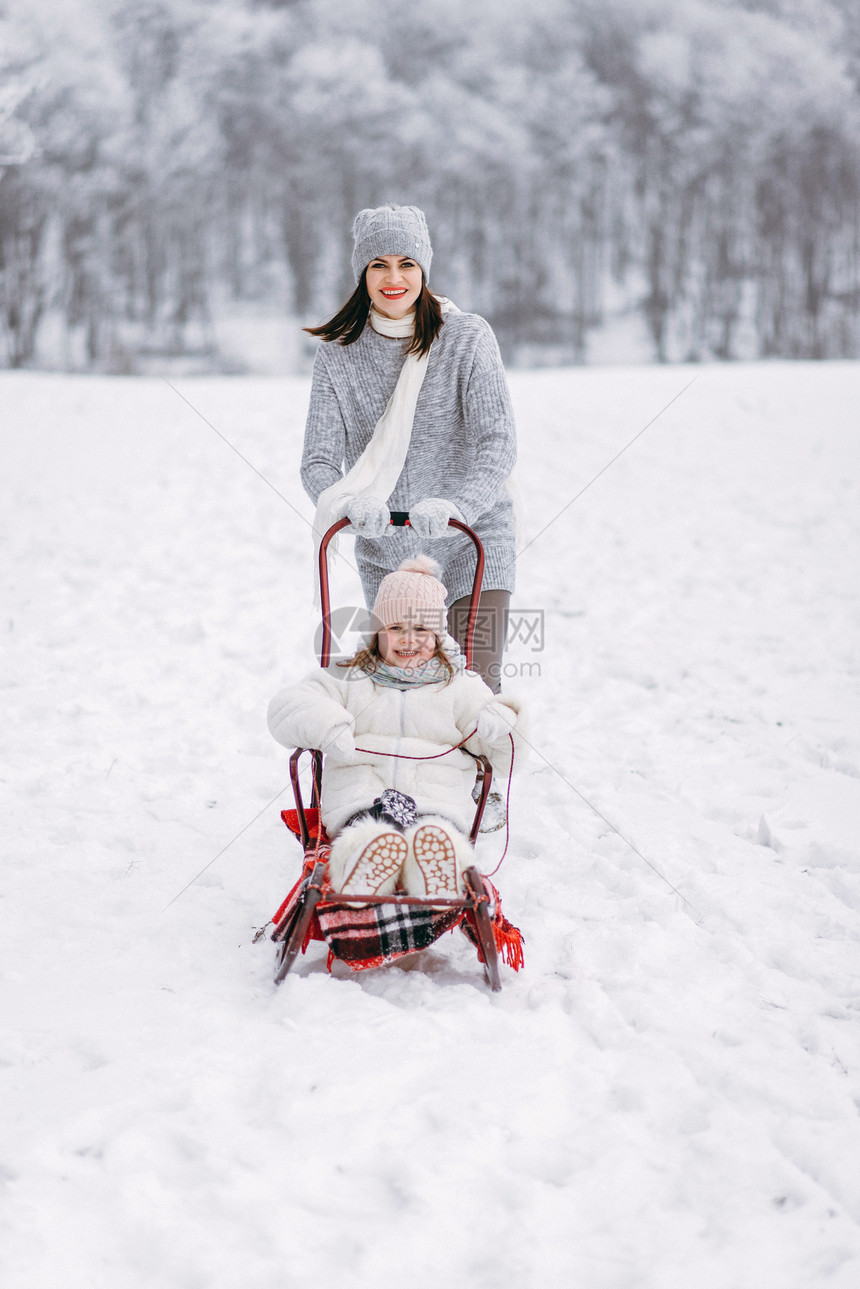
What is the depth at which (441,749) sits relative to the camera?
2.12 meters

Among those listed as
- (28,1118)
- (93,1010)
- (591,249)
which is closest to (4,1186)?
(28,1118)

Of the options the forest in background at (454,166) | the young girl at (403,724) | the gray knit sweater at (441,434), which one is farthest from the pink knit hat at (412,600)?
the forest in background at (454,166)

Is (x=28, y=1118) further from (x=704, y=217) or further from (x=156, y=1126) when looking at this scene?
(x=704, y=217)

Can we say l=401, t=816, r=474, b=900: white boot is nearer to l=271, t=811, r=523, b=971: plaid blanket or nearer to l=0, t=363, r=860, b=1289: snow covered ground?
l=271, t=811, r=523, b=971: plaid blanket

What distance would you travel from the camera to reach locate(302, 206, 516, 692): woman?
90.0 inches

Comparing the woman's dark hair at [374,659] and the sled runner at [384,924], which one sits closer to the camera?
the sled runner at [384,924]

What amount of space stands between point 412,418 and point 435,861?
44.4 inches

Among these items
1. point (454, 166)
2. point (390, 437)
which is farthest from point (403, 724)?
point (454, 166)

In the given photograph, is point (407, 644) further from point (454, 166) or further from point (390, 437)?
point (454, 166)

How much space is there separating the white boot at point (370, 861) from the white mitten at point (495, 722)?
0.31 meters

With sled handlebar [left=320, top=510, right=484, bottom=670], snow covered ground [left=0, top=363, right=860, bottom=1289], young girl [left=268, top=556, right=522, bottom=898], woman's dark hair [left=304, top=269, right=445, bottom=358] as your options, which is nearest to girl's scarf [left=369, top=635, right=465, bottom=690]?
young girl [left=268, top=556, right=522, bottom=898]

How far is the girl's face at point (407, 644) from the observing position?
2115 mm

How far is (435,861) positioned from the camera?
1894mm

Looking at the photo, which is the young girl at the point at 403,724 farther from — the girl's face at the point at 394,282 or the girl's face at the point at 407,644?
the girl's face at the point at 394,282
